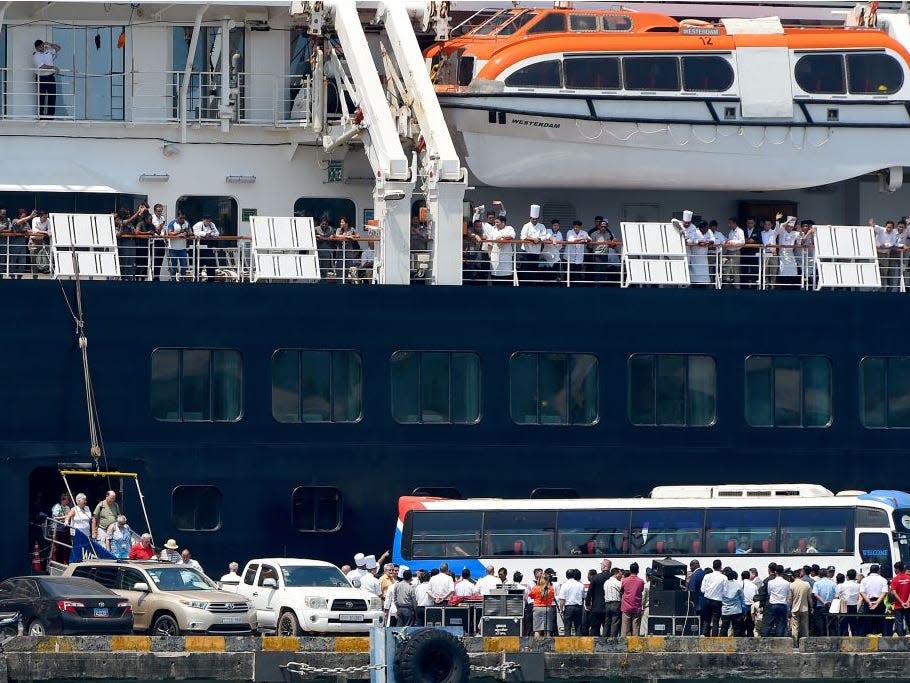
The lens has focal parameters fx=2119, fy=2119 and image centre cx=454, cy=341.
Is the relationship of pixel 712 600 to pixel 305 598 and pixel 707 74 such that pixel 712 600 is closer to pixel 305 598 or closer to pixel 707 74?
pixel 305 598

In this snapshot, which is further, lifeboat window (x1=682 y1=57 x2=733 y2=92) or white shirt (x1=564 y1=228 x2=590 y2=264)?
lifeboat window (x1=682 y1=57 x2=733 y2=92)

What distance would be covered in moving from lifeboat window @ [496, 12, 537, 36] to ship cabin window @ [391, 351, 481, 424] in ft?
18.6

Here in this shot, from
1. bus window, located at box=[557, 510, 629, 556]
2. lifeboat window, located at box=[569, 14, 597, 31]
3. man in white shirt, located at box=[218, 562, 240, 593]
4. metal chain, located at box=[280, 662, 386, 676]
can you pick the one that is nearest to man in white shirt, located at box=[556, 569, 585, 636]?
bus window, located at box=[557, 510, 629, 556]

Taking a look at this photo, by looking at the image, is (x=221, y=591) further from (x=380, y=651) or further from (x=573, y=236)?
(x=573, y=236)

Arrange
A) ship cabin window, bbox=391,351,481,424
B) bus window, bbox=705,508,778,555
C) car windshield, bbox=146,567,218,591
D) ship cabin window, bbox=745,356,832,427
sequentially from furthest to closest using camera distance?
ship cabin window, bbox=745,356,832,427 → ship cabin window, bbox=391,351,481,424 → bus window, bbox=705,508,778,555 → car windshield, bbox=146,567,218,591

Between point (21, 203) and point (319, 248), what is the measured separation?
4905 mm

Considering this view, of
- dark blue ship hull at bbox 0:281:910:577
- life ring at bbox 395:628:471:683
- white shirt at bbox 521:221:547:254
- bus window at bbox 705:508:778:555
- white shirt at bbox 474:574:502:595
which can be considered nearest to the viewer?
life ring at bbox 395:628:471:683

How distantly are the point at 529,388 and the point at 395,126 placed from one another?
4.66m

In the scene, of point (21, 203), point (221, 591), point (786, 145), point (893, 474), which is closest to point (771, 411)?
point (893, 474)

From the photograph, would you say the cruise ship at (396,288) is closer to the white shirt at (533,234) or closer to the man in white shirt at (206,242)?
the man in white shirt at (206,242)

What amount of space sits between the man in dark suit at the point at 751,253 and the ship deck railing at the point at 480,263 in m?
0.07

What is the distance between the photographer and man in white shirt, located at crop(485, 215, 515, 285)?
3316cm

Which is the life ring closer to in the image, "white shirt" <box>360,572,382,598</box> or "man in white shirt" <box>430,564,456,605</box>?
"man in white shirt" <box>430,564,456,605</box>

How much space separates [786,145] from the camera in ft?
113
